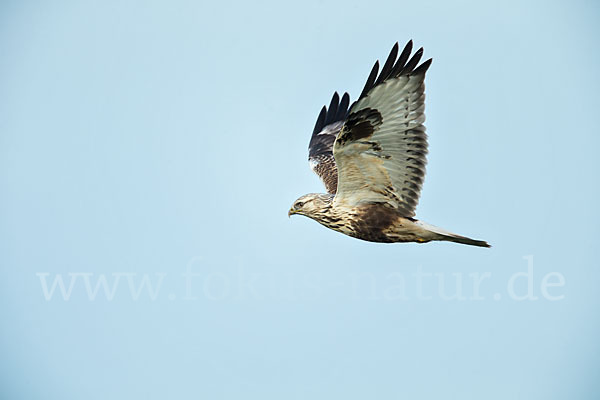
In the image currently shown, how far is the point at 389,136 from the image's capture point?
9008 mm

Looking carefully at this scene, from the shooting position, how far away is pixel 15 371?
5056 centimetres

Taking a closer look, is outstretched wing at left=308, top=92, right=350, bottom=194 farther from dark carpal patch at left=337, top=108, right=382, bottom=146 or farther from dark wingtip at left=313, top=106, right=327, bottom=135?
dark carpal patch at left=337, top=108, right=382, bottom=146

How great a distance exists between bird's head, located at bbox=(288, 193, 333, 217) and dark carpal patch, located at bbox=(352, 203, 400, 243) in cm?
43

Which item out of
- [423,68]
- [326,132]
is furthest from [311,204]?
[326,132]

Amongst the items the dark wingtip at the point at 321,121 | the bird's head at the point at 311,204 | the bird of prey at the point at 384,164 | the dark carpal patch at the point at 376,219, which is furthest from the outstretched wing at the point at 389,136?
the dark wingtip at the point at 321,121

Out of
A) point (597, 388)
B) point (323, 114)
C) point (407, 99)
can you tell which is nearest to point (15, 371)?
point (597, 388)

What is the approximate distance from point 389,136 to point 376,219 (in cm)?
103

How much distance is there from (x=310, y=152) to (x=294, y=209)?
2.14 metres

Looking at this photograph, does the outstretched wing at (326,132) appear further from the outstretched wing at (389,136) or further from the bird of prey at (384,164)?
the outstretched wing at (389,136)

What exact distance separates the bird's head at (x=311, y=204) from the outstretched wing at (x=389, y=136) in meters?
0.42

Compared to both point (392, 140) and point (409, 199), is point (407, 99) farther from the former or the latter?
point (409, 199)

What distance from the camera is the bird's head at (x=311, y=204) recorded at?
971cm

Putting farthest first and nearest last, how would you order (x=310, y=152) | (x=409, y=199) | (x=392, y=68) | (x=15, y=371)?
(x=15, y=371)
(x=310, y=152)
(x=409, y=199)
(x=392, y=68)

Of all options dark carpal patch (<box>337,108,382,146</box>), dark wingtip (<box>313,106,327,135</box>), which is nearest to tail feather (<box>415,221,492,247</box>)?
dark carpal patch (<box>337,108,382,146</box>)
